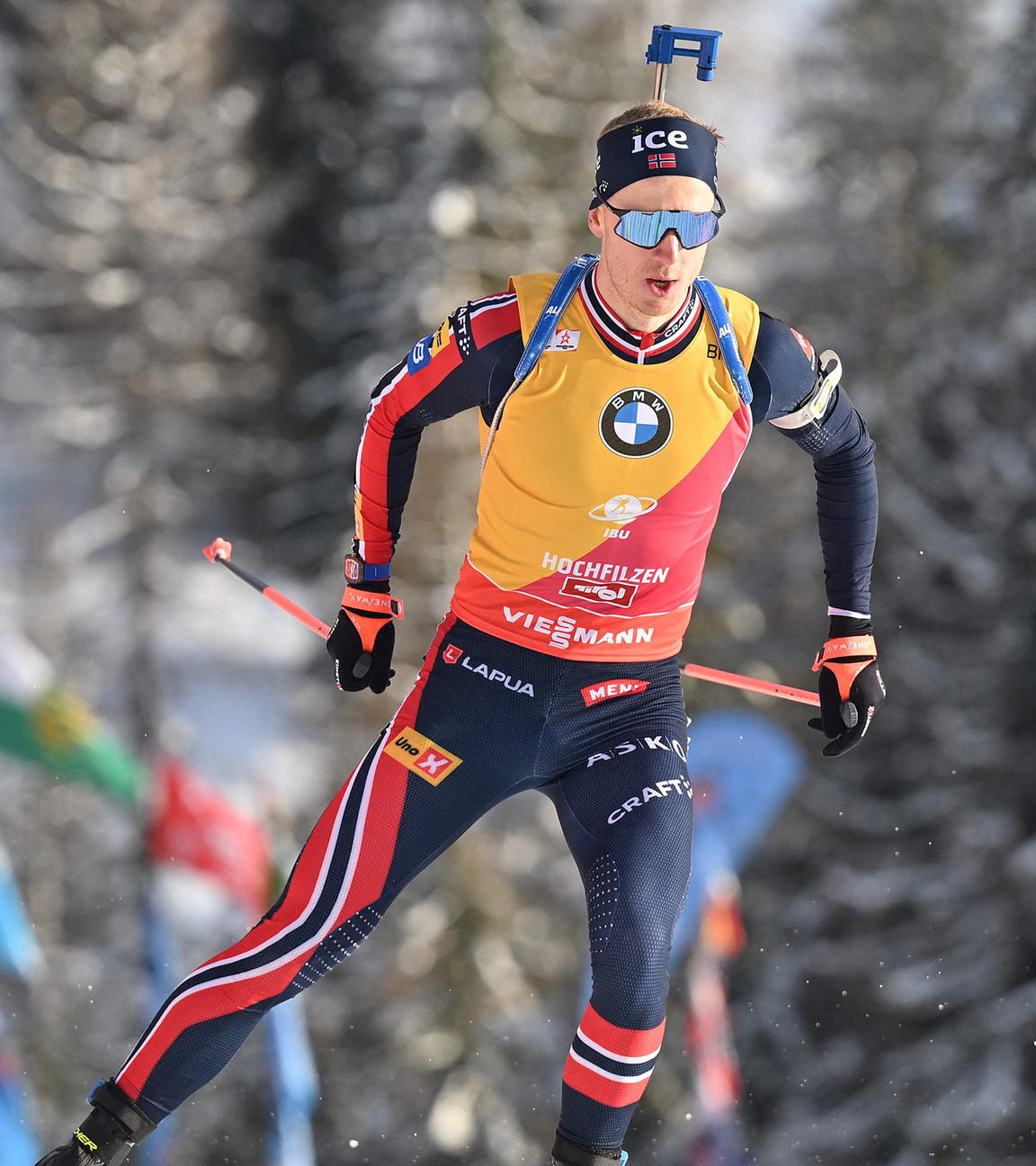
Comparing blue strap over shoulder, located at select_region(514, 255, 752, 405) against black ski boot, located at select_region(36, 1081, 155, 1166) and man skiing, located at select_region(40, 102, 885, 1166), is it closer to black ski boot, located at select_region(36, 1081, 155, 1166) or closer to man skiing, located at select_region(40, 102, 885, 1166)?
man skiing, located at select_region(40, 102, 885, 1166)

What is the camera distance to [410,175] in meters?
7.54

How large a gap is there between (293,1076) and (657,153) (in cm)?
671

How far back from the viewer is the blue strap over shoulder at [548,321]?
9.07ft

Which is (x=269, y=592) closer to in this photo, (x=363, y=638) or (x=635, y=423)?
(x=363, y=638)

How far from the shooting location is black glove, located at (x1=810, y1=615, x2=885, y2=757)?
323 cm

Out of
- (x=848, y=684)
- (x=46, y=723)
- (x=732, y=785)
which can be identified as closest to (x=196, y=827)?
(x=46, y=723)

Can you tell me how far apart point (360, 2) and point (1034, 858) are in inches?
239

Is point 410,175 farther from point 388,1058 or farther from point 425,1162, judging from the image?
point 425,1162

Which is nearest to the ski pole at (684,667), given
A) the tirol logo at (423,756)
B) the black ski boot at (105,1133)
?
the tirol logo at (423,756)

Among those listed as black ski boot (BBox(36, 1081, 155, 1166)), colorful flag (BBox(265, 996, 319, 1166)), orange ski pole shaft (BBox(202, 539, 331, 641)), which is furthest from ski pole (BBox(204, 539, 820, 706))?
colorful flag (BBox(265, 996, 319, 1166))

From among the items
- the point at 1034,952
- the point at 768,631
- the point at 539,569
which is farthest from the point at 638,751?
the point at 1034,952

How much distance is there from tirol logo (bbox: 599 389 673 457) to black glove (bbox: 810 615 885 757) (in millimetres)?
804

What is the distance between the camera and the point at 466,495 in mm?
7605

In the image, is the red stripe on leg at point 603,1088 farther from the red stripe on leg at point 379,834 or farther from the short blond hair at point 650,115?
the short blond hair at point 650,115
